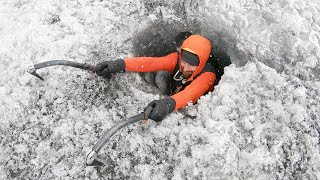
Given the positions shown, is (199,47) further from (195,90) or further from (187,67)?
(195,90)

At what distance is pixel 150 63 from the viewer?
3.91 meters

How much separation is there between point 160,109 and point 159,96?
504 mm

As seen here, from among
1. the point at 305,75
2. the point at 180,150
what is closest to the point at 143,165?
the point at 180,150

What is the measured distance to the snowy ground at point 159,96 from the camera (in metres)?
3.02

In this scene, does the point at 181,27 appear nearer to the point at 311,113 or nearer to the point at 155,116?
the point at 155,116

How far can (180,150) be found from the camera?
3109mm

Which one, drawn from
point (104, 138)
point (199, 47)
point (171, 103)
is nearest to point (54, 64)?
point (104, 138)

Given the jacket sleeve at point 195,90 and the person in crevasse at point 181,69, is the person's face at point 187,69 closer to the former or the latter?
the person in crevasse at point 181,69

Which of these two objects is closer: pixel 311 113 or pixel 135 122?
pixel 135 122

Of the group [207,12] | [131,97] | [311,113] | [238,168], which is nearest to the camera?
→ [238,168]

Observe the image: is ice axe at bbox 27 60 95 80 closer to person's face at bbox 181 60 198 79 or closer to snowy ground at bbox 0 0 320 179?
snowy ground at bbox 0 0 320 179

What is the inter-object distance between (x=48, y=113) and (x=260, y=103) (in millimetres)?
2079

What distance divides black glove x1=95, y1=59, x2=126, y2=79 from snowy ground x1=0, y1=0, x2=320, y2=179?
0.13m

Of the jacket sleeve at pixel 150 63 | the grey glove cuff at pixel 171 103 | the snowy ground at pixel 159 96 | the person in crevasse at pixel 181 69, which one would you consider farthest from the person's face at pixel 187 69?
the grey glove cuff at pixel 171 103
